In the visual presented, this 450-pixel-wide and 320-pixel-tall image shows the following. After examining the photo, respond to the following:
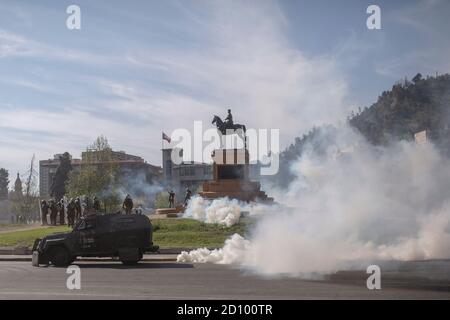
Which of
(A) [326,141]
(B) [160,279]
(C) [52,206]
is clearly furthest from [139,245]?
(C) [52,206]

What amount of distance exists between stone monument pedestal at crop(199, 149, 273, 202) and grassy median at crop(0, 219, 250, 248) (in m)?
7.68

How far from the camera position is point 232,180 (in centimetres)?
3741

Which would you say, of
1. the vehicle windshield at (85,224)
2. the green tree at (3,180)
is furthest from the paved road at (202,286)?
the green tree at (3,180)

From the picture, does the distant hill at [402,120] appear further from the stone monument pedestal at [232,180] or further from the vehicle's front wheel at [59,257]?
the vehicle's front wheel at [59,257]

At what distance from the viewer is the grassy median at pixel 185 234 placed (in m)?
24.0

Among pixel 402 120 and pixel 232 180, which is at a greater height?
pixel 402 120

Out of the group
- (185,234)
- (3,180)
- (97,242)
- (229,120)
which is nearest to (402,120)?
(229,120)

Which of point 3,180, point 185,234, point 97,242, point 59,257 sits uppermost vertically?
point 3,180

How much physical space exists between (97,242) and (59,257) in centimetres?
140

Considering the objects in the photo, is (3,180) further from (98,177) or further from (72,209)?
(72,209)

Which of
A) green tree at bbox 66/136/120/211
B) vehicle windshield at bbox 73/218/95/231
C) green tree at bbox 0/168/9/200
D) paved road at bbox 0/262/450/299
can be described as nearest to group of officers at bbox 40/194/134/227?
green tree at bbox 66/136/120/211

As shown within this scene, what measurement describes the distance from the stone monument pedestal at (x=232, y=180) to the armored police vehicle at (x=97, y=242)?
1788cm

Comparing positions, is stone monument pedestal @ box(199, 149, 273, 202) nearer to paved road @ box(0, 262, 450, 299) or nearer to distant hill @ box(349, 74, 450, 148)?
distant hill @ box(349, 74, 450, 148)
